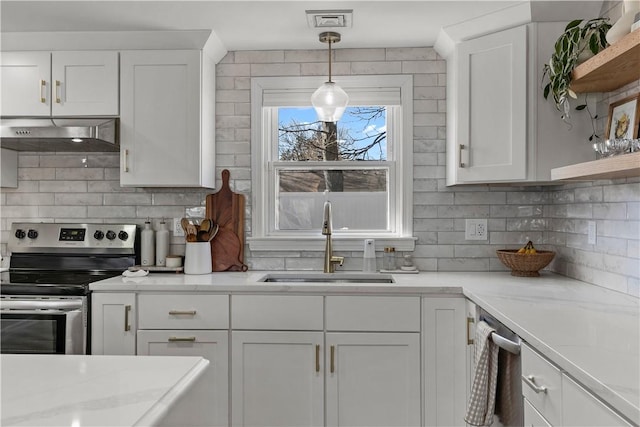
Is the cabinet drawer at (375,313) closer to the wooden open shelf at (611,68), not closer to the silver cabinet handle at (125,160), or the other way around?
the wooden open shelf at (611,68)

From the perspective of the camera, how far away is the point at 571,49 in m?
2.17

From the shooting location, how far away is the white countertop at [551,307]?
1166 mm

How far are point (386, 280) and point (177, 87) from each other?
61.9 inches

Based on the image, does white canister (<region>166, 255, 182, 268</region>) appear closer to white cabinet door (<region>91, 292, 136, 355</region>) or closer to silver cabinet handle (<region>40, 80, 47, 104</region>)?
white cabinet door (<region>91, 292, 136, 355</region>)

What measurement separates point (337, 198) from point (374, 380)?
1.16m

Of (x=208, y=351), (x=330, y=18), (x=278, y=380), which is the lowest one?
(x=278, y=380)

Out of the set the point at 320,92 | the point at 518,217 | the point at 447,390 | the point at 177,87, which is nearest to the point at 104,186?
the point at 177,87

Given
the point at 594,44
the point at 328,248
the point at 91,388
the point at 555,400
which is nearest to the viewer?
the point at 91,388

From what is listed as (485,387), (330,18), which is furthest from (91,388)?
(330,18)

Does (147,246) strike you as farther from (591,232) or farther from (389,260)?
(591,232)

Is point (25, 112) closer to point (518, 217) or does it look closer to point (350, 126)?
point (350, 126)

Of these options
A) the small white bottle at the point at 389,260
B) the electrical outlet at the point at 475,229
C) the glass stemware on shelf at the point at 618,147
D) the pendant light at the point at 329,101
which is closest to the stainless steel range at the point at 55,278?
the pendant light at the point at 329,101

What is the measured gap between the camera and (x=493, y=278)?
2.70 metres

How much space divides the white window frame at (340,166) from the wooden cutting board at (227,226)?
0.26ft
